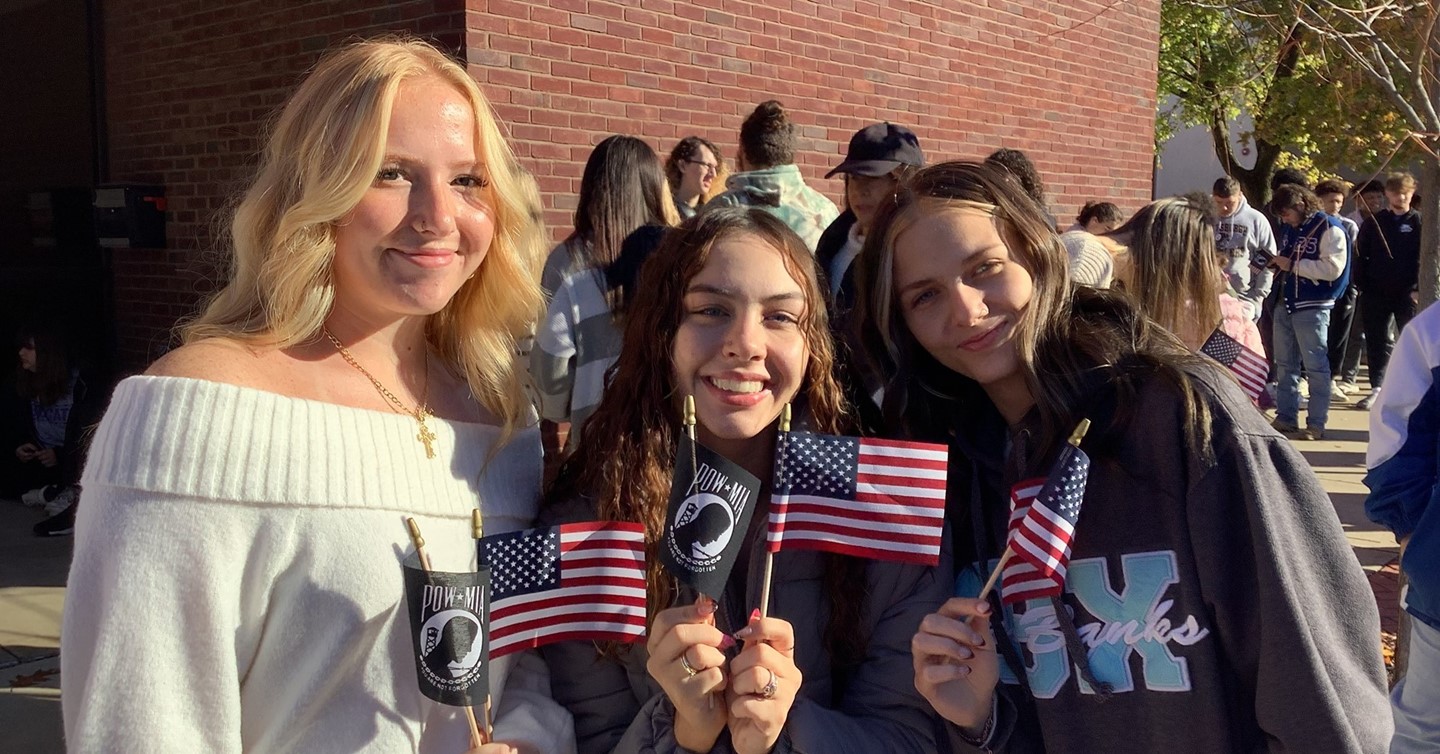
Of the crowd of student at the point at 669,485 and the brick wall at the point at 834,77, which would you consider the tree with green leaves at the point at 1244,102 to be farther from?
the crowd of student at the point at 669,485

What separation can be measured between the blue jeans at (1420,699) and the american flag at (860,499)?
1.45 m

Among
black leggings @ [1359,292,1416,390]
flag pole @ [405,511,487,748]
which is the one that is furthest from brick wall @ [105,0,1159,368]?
black leggings @ [1359,292,1416,390]

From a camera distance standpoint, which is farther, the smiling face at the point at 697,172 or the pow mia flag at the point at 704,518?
the smiling face at the point at 697,172

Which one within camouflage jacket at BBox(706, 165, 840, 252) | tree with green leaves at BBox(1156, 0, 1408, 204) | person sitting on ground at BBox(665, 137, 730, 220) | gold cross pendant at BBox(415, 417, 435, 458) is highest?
tree with green leaves at BBox(1156, 0, 1408, 204)

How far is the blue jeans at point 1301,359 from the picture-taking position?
10195 mm

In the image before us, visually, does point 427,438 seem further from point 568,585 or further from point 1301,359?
point 1301,359

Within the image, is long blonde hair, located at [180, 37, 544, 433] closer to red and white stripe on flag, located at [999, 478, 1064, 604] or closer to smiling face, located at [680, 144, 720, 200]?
red and white stripe on flag, located at [999, 478, 1064, 604]

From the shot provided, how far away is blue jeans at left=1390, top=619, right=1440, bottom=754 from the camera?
2.83 meters

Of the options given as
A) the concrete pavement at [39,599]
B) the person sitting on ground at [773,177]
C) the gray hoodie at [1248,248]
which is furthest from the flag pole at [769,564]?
the gray hoodie at [1248,248]

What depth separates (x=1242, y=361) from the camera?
401cm

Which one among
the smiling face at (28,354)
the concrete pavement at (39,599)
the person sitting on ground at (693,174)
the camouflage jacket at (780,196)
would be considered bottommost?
the concrete pavement at (39,599)

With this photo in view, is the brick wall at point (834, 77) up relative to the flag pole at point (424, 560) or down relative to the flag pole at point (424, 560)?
up

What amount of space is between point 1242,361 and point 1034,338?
2.12 m

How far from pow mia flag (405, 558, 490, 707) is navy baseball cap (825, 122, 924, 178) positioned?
3.41 meters
